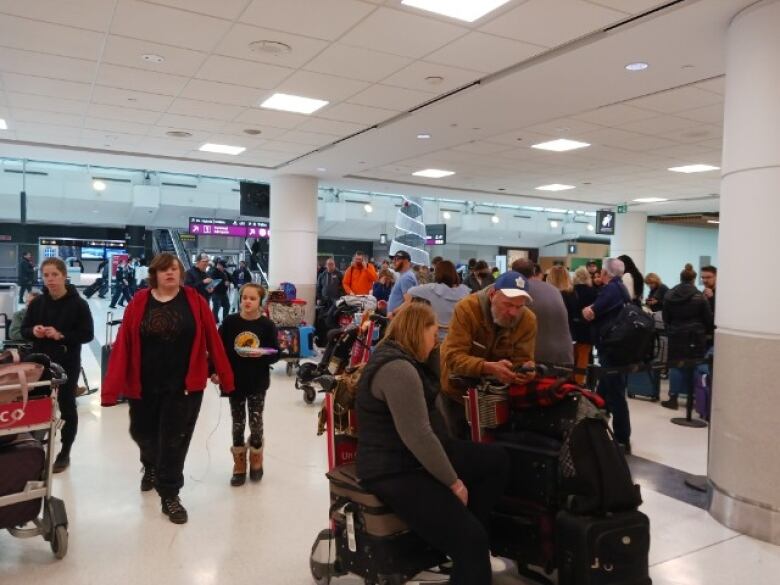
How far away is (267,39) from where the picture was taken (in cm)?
473

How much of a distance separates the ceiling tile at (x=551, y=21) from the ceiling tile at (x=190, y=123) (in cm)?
432

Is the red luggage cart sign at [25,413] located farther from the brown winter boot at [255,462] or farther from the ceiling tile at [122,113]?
the ceiling tile at [122,113]

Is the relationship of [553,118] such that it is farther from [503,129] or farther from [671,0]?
[671,0]

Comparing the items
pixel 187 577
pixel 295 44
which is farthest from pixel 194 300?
pixel 295 44

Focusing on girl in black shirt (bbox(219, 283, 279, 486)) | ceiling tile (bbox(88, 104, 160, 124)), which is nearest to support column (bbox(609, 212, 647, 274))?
ceiling tile (bbox(88, 104, 160, 124))

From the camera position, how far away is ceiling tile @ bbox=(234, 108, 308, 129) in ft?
23.2

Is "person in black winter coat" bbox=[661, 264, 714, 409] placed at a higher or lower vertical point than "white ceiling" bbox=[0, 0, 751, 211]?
lower

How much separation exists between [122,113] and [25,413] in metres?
5.36

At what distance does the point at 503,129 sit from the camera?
25.1ft

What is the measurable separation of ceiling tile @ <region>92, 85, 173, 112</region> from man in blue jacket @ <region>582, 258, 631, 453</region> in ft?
16.0

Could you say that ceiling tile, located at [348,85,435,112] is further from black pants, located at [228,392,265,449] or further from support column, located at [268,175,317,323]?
support column, located at [268,175,317,323]

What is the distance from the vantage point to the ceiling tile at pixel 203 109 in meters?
6.70

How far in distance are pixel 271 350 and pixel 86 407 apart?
3300 millimetres

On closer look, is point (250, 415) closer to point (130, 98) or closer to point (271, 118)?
point (130, 98)
